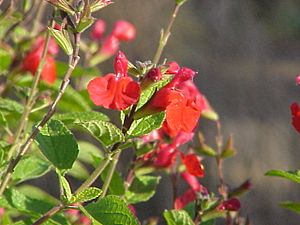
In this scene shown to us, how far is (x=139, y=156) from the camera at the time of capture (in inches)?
51.0

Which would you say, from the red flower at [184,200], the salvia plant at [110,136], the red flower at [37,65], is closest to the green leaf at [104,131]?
the salvia plant at [110,136]

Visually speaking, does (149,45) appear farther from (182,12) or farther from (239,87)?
(182,12)

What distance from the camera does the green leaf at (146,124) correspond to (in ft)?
3.40

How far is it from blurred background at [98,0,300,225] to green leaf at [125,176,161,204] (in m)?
2.96

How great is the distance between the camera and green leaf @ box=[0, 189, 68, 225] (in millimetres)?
1136

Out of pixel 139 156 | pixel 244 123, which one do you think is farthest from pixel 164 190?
pixel 139 156

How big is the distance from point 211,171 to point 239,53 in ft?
13.9

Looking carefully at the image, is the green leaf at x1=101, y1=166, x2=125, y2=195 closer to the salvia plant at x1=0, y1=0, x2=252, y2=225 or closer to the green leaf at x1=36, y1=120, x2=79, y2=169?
the salvia plant at x1=0, y1=0, x2=252, y2=225

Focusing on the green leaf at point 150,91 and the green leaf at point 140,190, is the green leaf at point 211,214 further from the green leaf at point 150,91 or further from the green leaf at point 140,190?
the green leaf at point 150,91

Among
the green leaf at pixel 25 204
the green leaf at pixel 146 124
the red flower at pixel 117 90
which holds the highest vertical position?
the red flower at pixel 117 90

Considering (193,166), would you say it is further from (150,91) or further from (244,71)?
(244,71)

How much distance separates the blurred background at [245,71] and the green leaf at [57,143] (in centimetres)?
325

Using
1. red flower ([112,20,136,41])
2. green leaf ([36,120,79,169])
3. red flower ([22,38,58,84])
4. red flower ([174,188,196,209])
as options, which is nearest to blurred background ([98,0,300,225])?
red flower ([112,20,136,41])

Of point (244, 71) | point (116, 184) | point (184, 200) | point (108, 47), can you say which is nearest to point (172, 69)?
point (116, 184)
